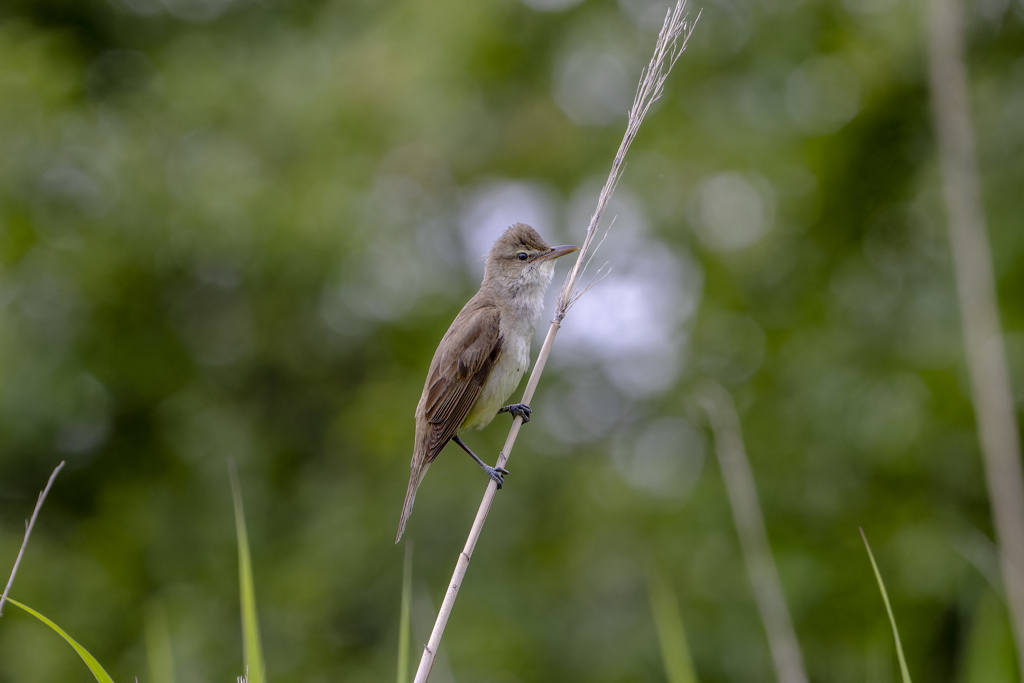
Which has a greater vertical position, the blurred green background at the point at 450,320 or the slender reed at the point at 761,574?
the blurred green background at the point at 450,320

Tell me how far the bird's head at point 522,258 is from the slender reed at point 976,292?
6.10 ft

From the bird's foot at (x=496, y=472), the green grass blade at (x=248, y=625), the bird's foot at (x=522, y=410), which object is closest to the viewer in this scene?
the green grass blade at (x=248, y=625)

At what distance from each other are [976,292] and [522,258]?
2.35m

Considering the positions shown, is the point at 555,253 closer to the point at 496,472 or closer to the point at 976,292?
the point at 496,472

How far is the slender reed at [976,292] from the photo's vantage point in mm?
2117

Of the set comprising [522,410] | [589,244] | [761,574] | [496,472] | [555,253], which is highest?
[555,253]

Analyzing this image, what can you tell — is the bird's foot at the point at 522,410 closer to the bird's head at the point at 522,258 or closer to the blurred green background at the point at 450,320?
the bird's head at the point at 522,258

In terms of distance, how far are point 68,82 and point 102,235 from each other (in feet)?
5.14

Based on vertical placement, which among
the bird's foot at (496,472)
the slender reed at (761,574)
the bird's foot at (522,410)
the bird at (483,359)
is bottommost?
the slender reed at (761,574)

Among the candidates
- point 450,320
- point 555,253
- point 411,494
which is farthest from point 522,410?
point 450,320

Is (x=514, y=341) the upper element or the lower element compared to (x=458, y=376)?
upper

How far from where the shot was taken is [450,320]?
7188mm

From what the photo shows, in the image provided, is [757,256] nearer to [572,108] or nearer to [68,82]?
[572,108]

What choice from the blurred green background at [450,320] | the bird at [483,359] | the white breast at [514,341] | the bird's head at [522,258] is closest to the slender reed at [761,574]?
the bird at [483,359]
